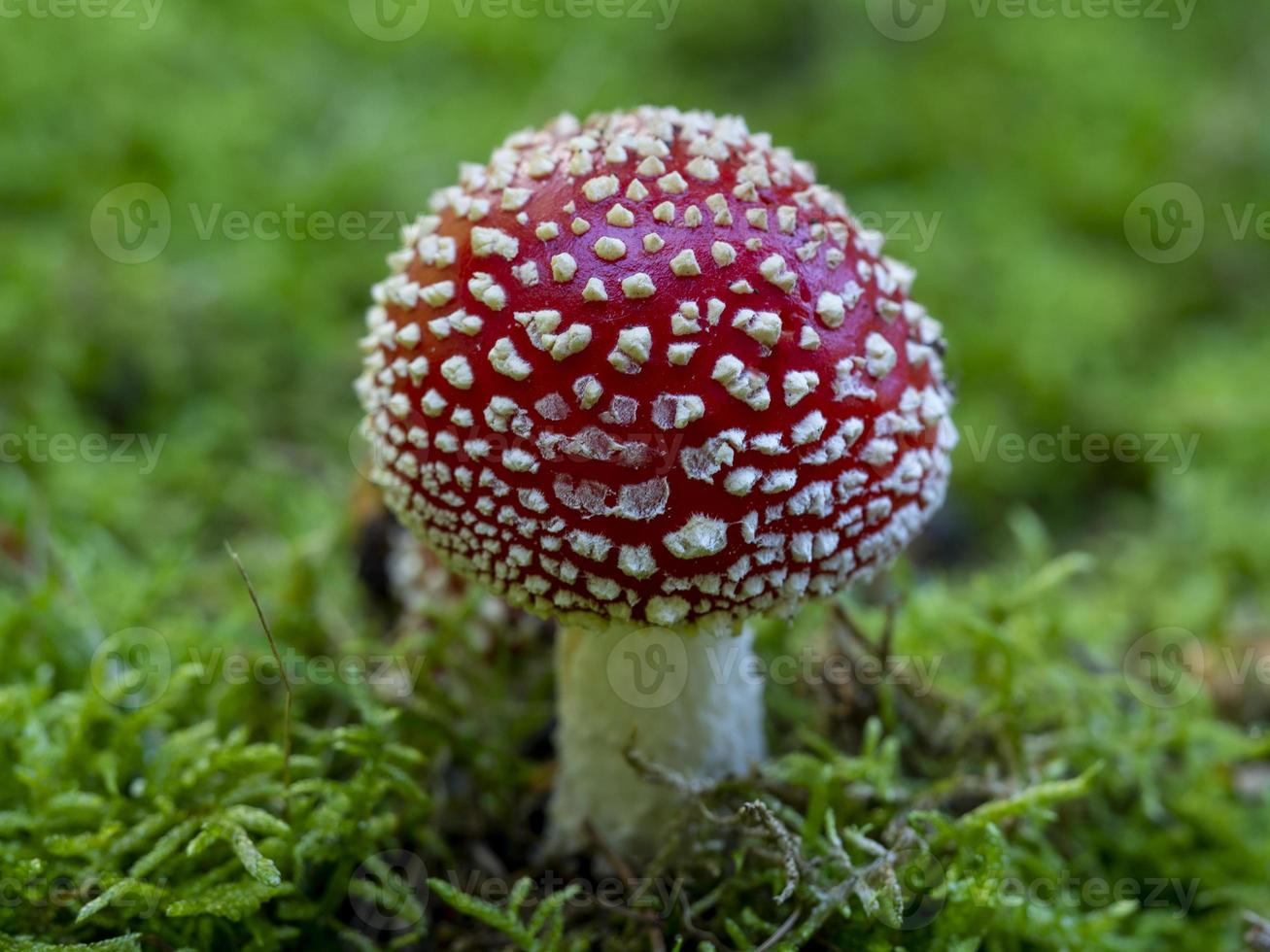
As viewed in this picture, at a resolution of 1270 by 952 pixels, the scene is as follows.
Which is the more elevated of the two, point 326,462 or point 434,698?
point 326,462

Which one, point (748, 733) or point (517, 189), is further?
point (748, 733)

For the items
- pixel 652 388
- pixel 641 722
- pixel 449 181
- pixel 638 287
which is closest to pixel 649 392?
pixel 652 388

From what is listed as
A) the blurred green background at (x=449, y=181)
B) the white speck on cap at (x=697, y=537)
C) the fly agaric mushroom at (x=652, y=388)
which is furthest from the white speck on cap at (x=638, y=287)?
the blurred green background at (x=449, y=181)

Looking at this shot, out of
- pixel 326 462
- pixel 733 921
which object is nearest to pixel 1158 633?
pixel 733 921

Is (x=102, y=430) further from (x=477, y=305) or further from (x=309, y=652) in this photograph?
(x=477, y=305)

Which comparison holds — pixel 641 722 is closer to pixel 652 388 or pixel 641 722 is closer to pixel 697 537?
pixel 697 537

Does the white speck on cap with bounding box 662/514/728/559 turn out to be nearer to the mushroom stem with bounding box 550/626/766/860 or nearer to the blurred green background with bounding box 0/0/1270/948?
the mushroom stem with bounding box 550/626/766/860

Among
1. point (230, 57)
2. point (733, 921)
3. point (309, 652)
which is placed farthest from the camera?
point (230, 57)

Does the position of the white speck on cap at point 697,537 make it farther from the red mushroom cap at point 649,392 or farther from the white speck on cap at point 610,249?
the white speck on cap at point 610,249
